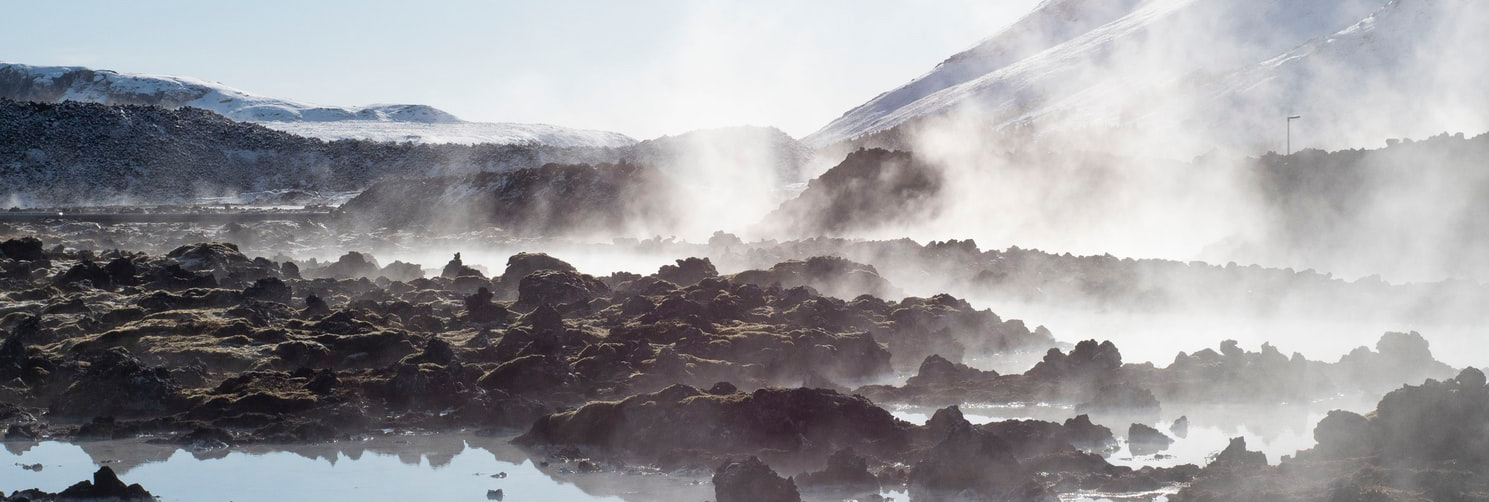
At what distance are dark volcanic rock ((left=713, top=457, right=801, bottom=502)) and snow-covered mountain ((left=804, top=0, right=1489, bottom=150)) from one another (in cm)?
6742

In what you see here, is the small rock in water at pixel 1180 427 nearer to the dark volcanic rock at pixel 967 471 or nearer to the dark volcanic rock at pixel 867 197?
the dark volcanic rock at pixel 967 471

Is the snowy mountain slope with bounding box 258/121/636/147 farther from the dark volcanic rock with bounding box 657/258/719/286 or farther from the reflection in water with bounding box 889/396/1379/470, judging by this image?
the reflection in water with bounding box 889/396/1379/470

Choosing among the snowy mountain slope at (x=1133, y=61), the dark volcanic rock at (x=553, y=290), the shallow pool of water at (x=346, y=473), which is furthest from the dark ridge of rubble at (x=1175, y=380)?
the snowy mountain slope at (x=1133, y=61)

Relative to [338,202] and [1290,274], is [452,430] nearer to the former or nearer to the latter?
[1290,274]

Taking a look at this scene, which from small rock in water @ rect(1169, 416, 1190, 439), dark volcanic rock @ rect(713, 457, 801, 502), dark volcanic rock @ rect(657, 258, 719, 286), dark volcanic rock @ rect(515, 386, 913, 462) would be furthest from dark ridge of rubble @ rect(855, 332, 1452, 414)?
dark volcanic rock @ rect(657, 258, 719, 286)

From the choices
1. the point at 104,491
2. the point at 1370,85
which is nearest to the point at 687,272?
the point at 104,491

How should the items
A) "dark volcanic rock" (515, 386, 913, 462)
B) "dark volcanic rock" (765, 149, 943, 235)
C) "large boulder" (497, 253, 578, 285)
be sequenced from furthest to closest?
1. "dark volcanic rock" (765, 149, 943, 235)
2. "large boulder" (497, 253, 578, 285)
3. "dark volcanic rock" (515, 386, 913, 462)

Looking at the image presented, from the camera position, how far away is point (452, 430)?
18.0 m

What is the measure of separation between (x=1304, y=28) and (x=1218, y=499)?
98.3 m

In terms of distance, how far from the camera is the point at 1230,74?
92.5 meters

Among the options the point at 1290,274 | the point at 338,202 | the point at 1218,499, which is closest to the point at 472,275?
the point at 1290,274

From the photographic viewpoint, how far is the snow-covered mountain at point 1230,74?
7912 cm

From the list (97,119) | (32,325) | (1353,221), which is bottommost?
(32,325)

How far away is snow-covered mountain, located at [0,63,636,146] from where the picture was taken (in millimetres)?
133125
